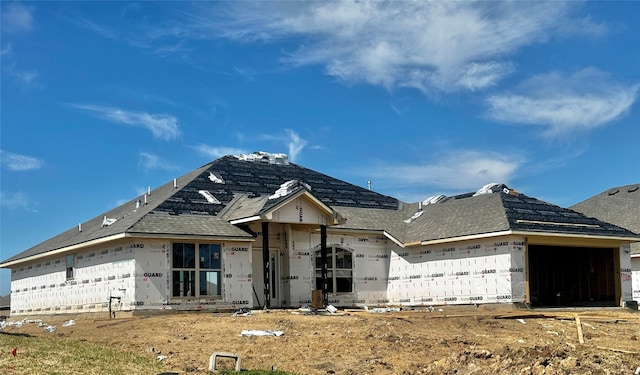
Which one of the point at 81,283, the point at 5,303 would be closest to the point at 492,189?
the point at 81,283

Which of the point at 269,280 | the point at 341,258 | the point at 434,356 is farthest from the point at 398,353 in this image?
the point at 341,258

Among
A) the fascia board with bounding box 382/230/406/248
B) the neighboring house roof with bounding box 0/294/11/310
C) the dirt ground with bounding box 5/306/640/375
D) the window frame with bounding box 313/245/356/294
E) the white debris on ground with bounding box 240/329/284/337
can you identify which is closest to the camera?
the dirt ground with bounding box 5/306/640/375

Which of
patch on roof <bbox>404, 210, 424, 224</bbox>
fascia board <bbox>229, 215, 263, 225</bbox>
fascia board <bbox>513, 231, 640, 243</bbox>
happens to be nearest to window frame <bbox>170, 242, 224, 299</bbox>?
fascia board <bbox>229, 215, 263, 225</bbox>

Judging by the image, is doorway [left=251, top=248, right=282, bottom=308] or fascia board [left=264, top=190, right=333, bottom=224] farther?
doorway [left=251, top=248, right=282, bottom=308]

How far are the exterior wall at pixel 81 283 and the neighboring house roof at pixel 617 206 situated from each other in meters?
23.5

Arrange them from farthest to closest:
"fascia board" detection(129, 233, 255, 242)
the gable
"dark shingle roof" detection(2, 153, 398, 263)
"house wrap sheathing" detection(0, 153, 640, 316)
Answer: the gable, "dark shingle roof" detection(2, 153, 398, 263), "house wrap sheathing" detection(0, 153, 640, 316), "fascia board" detection(129, 233, 255, 242)

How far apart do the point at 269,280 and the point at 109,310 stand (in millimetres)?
5682

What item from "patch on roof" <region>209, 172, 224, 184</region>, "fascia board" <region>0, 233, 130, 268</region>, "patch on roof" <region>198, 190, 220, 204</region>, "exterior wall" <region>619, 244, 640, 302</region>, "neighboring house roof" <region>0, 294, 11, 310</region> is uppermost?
"patch on roof" <region>209, 172, 224, 184</region>

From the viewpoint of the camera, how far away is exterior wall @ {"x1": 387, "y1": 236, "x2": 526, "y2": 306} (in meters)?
26.7

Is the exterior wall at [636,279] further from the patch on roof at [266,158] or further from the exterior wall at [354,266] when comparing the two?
the patch on roof at [266,158]

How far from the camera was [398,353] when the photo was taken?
1716 centimetres

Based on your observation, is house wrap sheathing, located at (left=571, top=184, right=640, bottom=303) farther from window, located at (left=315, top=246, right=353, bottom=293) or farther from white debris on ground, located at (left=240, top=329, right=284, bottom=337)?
white debris on ground, located at (left=240, top=329, right=284, bottom=337)

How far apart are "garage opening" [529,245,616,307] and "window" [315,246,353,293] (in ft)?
26.5

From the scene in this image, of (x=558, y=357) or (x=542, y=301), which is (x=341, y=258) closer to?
(x=542, y=301)
